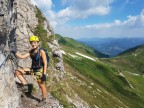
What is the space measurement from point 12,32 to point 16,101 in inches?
182

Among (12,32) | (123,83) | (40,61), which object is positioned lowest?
(123,83)

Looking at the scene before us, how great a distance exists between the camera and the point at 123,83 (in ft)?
487

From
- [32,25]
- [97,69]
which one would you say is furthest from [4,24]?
[97,69]

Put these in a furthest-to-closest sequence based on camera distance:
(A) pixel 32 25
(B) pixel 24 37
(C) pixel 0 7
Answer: (A) pixel 32 25
(B) pixel 24 37
(C) pixel 0 7

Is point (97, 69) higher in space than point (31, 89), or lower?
lower

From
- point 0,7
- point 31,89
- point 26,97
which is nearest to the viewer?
point 0,7

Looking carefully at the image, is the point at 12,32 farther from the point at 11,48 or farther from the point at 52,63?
the point at 52,63

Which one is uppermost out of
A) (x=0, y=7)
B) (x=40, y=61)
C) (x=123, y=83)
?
(x=0, y=7)

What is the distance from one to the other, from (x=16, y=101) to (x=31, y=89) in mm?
5628

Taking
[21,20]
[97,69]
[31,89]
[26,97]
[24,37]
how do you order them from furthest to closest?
1. [97,69]
2. [21,20]
3. [24,37]
4. [31,89]
5. [26,97]

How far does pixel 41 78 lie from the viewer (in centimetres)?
1844

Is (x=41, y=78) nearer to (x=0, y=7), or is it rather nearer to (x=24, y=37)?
(x=0, y=7)

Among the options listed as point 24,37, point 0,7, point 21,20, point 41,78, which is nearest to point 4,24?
point 0,7

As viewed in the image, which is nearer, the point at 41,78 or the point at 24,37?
the point at 41,78
